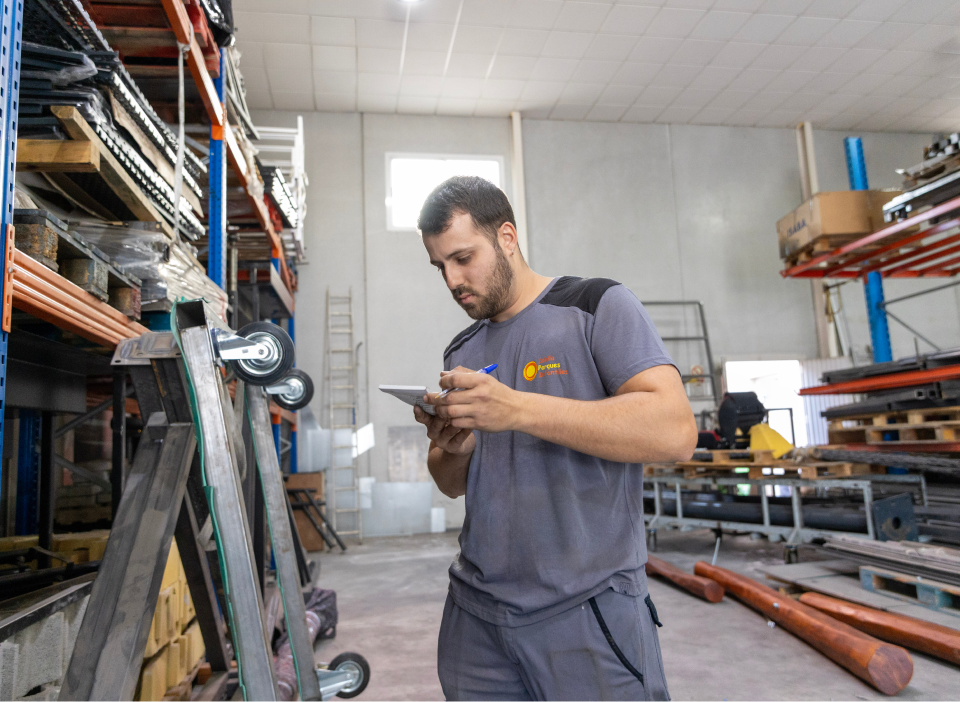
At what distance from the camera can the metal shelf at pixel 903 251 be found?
20.7 ft

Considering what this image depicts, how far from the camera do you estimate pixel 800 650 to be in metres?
4.01

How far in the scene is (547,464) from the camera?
5.18ft

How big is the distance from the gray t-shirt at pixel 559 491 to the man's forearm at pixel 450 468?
2.9 inches

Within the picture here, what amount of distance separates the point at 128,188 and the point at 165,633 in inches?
79.3

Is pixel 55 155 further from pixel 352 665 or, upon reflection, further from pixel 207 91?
pixel 352 665

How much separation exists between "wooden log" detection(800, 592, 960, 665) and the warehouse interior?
0.02m

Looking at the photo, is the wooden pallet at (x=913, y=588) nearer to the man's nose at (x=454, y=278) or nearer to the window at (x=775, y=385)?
the man's nose at (x=454, y=278)

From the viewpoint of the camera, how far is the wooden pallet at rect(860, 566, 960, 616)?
4.14 metres

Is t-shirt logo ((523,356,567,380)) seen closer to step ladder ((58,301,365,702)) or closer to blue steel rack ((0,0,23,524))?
step ladder ((58,301,365,702))

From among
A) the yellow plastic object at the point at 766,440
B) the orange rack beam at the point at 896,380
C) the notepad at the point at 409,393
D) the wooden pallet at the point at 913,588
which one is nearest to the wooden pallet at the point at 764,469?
the yellow plastic object at the point at 766,440

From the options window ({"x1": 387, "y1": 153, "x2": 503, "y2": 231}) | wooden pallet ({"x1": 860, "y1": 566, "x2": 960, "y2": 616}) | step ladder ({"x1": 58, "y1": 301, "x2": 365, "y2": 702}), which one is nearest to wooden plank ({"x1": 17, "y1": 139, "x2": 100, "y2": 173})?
step ladder ({"x1": 58, "y1": 301, "x2": 365, "y2": 702})

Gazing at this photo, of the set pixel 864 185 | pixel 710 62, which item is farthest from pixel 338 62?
pixel 864 185

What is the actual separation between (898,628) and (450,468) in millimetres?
3577

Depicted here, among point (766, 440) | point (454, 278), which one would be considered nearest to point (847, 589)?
point (766, 440)
